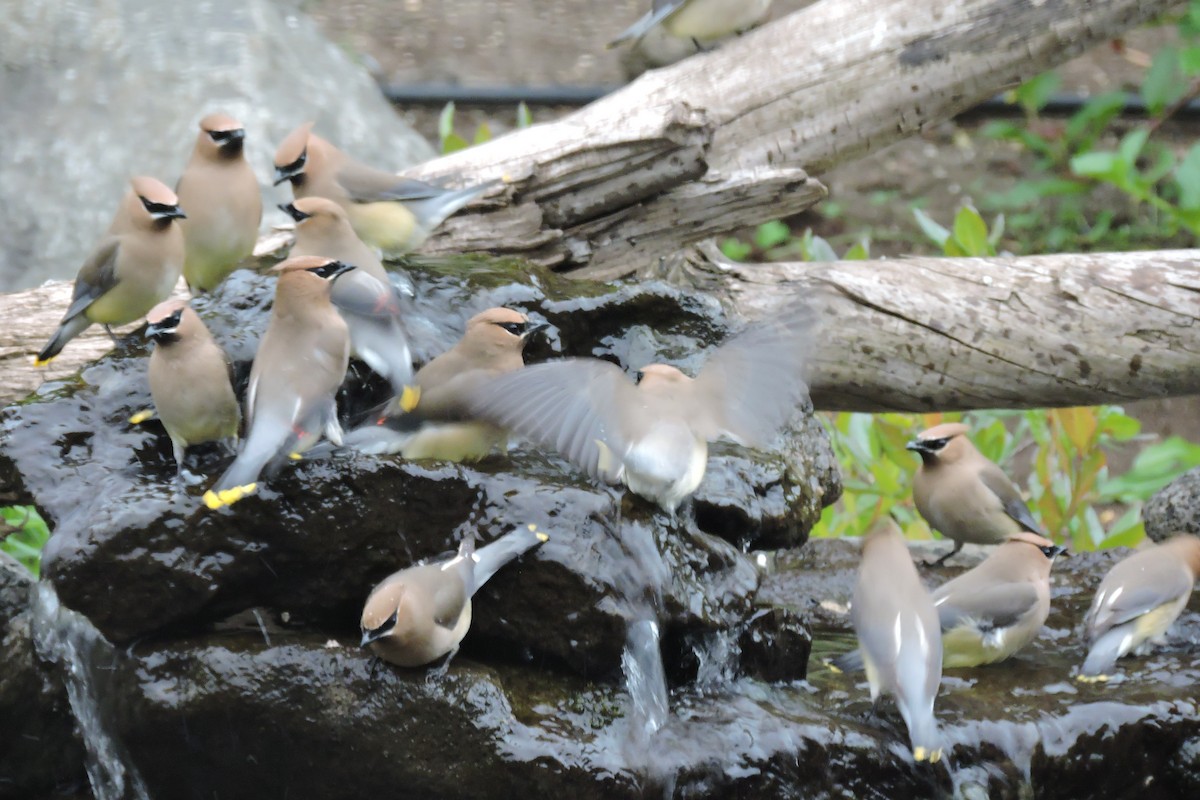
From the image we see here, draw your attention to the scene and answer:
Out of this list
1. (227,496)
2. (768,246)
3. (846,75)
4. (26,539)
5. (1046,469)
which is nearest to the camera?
(227,496)

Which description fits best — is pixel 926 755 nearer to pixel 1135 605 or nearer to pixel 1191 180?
pixel 1135 605

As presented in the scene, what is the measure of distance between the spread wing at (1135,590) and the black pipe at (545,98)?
5594 mm

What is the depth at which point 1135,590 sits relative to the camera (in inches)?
169

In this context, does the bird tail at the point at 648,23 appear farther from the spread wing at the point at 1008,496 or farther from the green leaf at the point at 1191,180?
the green leaf at the point at 1191,180

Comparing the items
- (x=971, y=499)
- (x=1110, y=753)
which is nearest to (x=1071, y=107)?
(x=971, y=499)

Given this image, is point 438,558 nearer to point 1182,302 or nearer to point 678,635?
point 678,635

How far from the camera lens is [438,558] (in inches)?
145

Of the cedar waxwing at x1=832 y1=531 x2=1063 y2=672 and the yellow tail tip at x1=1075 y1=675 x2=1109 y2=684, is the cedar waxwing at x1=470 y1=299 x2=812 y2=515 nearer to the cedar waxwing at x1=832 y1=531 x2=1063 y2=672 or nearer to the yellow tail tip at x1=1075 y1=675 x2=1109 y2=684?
the cedar waxwing at x1=832 y1=531 x2=1063 y2=672

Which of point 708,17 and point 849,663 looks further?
point 708,17

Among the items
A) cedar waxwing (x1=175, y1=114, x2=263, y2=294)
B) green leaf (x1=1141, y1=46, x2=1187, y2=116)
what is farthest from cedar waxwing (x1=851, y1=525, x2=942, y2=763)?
green leaf (x1=1141, y1=46, x2=1187, y2=116)

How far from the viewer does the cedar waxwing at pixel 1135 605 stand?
4238mm

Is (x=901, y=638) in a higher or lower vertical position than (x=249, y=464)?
lower

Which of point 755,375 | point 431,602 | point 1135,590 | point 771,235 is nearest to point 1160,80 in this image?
point 771,235

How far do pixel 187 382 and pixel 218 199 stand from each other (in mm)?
998
